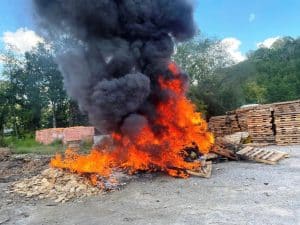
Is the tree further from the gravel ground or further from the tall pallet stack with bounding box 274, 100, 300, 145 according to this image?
the gravel ground

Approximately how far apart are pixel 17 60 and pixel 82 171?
32422 mm

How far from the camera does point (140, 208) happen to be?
779cm

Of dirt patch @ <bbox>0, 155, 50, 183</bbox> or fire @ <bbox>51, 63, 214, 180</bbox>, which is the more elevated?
fire @ <bbox>51, 63, 214, 180</bbox>

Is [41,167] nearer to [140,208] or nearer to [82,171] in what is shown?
[82,171]

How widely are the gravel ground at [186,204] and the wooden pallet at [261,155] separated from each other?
1567mm

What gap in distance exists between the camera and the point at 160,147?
35.1 feet

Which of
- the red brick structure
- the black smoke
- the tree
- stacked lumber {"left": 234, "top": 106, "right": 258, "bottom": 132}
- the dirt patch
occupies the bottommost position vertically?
the dirt patch

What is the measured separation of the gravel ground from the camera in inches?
269

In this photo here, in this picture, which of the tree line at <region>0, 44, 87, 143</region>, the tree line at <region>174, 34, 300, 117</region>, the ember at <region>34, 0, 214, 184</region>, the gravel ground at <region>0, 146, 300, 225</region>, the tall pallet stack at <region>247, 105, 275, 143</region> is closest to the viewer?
the gravel ground at <region>0, 146, 300, 225</region>

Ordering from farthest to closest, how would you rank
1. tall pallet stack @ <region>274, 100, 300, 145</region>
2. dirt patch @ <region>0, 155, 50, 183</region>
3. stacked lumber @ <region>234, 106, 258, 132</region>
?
1. stacked lumber @ <region>234, 106, 258, 132</region>
2. tall pallet stack @ <region>274, 100, 300, 145</region>
3. dirt patch @ <region>0, 155, 50, 183</region>

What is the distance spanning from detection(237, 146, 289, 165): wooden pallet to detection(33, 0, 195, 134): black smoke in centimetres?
390

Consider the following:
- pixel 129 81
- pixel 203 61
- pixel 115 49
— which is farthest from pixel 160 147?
pixel 203 61

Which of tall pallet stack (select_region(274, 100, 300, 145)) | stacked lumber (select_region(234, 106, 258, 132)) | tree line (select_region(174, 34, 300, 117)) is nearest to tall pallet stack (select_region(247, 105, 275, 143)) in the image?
tall pallet stack (select_region(274, 100, 300, 145))

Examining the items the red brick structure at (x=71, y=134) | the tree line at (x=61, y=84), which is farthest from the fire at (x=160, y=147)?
the tree line at (x=61, y=84)
